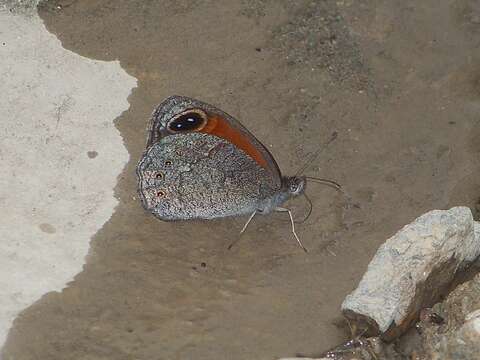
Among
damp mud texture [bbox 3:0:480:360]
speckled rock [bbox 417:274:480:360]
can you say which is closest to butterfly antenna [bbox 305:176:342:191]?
damp mud texture [bbox 3:0:480:360]

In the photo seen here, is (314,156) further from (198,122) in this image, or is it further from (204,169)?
(198,122)

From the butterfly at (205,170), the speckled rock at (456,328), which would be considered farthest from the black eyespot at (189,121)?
the speckled rock at (456,328)

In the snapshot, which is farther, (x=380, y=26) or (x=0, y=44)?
(x=380, y=26)

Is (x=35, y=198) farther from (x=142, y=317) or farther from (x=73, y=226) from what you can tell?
(x=142, y=317)

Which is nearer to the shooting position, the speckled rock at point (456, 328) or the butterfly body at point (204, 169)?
the speckled rock at point (456, 328)

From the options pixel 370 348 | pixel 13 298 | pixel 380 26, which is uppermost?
pixel 380 26

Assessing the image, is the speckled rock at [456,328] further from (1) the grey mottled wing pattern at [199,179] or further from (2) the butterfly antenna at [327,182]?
(1) the grey mottled wing pattern at [199,179]

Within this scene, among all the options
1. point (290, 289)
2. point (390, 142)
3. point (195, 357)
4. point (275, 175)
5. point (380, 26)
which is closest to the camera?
point (195, 357)

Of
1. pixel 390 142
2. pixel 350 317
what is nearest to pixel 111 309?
pixel 350 317
